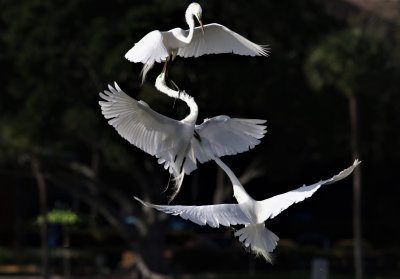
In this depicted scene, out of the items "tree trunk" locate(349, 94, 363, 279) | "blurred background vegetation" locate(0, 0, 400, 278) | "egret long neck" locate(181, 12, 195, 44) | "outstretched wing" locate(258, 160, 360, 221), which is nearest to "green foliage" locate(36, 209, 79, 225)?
"blurred background vegetation" locate(0, 0, 400, 278)

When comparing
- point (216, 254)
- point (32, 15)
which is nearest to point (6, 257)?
point (216, 254)

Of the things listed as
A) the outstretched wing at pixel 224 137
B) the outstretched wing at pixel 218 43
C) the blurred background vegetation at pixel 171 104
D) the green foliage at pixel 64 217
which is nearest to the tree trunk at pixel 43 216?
the blurred background vegetation at pixel 171 104

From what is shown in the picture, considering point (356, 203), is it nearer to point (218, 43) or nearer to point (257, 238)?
point (218, 43)

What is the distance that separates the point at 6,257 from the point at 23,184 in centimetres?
1173

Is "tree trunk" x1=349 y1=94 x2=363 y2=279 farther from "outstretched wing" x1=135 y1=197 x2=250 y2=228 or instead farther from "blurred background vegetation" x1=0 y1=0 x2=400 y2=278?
"outstretched wing" x1=135 y1=197 x2=250 y2=228

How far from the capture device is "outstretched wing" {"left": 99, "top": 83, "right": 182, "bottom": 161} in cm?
1231


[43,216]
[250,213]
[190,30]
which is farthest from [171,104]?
[190,30]

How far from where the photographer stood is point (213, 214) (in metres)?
12.1

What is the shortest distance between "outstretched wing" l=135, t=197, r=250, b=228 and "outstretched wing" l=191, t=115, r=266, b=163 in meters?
0.55

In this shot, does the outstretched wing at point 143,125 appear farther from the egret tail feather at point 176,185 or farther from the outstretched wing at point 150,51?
the outstretched wing at point 150,51

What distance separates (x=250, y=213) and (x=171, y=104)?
20414 millimetres

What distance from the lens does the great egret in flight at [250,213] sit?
1188 cm

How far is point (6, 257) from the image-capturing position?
43188 millimetres

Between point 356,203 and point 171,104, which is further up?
point 171,104
